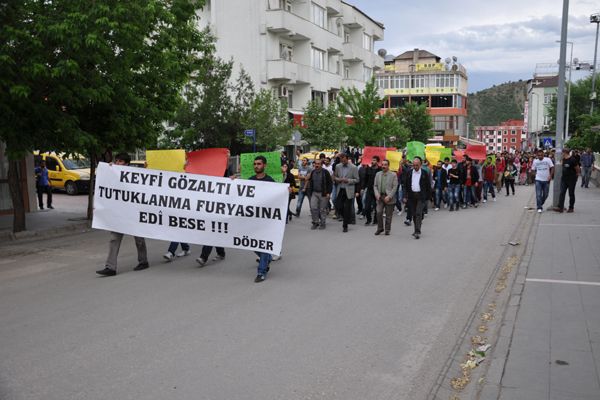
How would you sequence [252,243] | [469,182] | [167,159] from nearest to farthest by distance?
1. [252,243]
2. [167,159]
3. [469,182]

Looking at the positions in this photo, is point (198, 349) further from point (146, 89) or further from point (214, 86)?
point (214, 86)

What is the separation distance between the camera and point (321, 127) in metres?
40.4

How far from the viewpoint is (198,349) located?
6.06 meters

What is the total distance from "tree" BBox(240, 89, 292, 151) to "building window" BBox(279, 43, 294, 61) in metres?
8.35

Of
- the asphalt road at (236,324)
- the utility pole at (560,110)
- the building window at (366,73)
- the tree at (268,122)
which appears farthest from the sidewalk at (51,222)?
the building window at (366,73)

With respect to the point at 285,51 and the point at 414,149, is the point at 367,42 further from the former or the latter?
the point at 414,149

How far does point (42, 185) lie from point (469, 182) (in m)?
15.4

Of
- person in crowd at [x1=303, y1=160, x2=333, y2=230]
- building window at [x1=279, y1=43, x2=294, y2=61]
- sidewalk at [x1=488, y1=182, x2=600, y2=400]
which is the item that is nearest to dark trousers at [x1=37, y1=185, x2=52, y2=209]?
person in crowd at [x1=303, y1=160, x2=333, y2=230]

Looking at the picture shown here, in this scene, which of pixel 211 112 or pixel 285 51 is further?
pixel 285 51

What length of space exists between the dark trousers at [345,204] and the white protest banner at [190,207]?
19.8 ft

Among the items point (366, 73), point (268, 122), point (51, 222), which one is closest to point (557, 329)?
point (51, 222)

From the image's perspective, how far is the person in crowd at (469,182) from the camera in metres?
21.7

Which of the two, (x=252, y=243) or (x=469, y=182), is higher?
(x=252, y=243)

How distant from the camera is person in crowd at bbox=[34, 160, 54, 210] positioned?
836 inches
